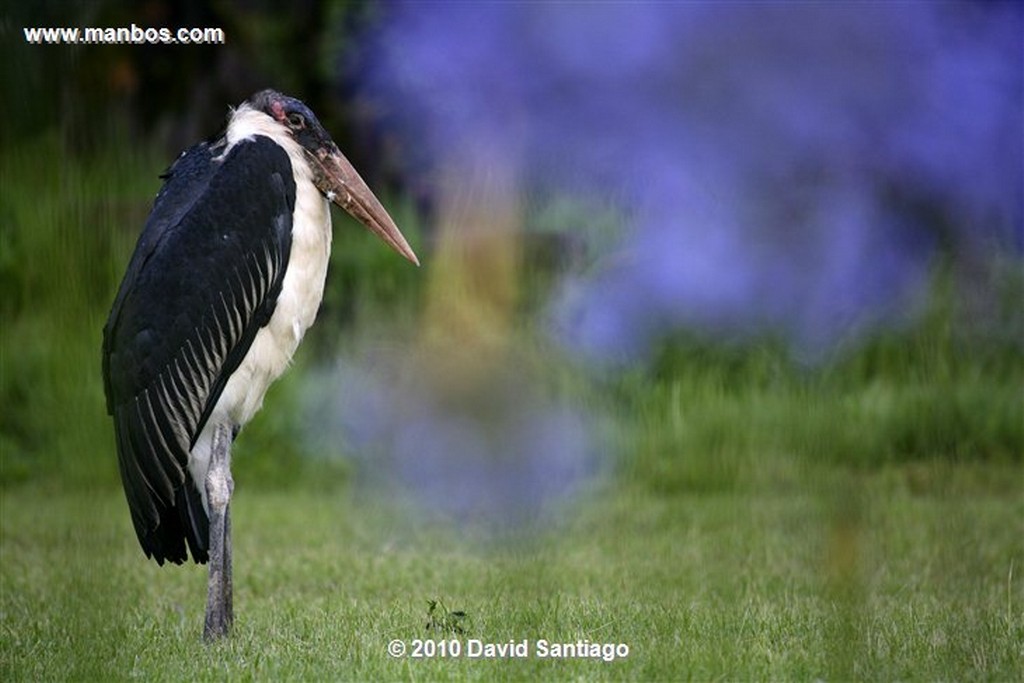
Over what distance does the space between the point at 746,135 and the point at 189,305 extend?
5.51 feet

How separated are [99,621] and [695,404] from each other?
1.81 meters

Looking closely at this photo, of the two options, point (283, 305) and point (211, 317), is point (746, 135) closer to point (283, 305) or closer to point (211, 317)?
point (283, 305)

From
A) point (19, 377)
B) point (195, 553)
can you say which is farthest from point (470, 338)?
point (19, 377)

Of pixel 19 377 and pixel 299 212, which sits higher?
pixel 299 212

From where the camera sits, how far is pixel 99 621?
14.8ft

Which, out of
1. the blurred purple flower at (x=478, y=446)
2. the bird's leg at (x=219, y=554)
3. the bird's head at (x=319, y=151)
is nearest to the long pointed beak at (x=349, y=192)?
the bird's head at (x=319, y=151)

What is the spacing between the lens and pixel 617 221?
5000mm

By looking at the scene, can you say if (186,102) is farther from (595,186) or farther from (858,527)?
(858,527)

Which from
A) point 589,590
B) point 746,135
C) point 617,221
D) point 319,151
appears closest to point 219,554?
point 589,590

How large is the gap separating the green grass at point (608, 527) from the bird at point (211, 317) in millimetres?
267

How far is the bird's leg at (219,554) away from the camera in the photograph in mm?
4496

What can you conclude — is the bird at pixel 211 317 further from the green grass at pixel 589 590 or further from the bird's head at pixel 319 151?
the green grass at pixel 589 590

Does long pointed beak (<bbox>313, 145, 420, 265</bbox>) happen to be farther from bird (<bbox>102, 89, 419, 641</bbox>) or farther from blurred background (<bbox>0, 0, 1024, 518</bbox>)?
blurred background (<bbox>0, 0, 1024, 518</bbox>)

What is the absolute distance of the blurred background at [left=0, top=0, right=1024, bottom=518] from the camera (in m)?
4.88
